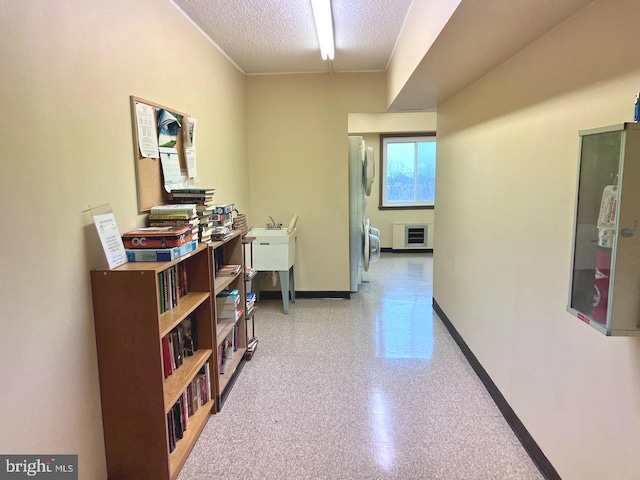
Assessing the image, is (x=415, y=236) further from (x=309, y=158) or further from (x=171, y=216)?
(x=171, y=216)

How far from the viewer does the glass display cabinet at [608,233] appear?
123 cm

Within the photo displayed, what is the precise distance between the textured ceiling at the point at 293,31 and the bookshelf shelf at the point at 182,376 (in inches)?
87.1

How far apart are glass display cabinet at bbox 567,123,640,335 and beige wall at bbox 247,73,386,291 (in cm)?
323

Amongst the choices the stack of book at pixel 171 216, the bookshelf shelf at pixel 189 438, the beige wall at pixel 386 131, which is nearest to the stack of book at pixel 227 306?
the bookshelf shelf at pixel 189 438

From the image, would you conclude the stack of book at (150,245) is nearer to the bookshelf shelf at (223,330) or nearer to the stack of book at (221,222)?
the stack of book at (221,222)

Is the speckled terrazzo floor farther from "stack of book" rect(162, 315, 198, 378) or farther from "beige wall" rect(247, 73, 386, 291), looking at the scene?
"beige wall" rect(247, 73, 386, 291)

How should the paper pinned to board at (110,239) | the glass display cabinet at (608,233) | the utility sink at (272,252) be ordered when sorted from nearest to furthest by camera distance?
the glass display cabinet at (608,233) < the paper pinned to board at (110,239) < the utility sink at (272,252)

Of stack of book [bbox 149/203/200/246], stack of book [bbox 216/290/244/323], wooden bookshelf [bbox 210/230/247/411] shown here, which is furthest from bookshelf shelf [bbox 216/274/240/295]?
stack of book [bbox 149/203/200/246]

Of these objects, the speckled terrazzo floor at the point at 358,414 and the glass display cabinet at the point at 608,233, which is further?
the speckled terrazzo floor at the point at 358,414

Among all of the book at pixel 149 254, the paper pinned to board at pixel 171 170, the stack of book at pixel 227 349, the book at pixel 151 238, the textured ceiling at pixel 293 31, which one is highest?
the textured ceiling at pixel 293 31

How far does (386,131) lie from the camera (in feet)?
22.8

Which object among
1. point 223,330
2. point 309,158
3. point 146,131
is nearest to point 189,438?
point 223,330

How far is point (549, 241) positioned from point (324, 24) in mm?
2024

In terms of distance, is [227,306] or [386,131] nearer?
[227,306]
